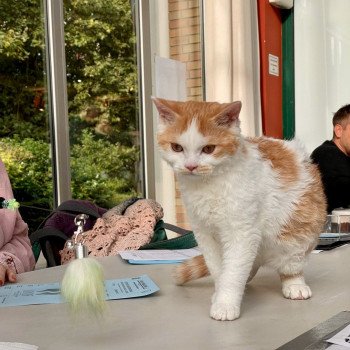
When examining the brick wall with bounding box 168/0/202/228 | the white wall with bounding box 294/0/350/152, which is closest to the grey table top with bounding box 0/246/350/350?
the brick wall with bounding box 168/0/202/228

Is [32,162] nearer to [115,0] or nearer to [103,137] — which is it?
[103,137]

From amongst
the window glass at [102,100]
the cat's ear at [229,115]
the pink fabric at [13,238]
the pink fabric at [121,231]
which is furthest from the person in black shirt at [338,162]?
the cat's ear at [229,115]

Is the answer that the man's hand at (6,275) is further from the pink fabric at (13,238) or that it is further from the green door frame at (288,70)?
the green door frame at (288,70)

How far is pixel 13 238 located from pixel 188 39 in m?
2.31

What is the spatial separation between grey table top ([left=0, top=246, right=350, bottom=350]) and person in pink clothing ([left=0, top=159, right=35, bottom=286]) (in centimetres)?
49

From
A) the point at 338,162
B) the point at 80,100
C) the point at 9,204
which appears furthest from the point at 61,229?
the point at 338,162

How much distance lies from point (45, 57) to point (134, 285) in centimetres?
191

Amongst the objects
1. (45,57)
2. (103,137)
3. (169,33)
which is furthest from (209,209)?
(169,33)

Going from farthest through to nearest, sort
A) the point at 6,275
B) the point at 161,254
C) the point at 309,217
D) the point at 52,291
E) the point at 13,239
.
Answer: the point at 13,239 < the point at 161,254 < the point at 6,275 < the point at 52,291 < the point at 309,217

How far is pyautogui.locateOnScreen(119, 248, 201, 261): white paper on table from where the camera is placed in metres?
1.41

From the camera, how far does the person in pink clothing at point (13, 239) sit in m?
1.47

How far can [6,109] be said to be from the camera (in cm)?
260

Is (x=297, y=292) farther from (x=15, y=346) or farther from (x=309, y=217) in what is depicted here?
(x=15, y=346)

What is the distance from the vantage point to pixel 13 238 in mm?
1613
